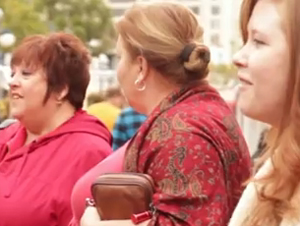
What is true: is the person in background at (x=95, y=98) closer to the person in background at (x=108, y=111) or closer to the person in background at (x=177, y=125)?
the person in background at (x=108, y=111)

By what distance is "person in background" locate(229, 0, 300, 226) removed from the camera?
62.7 inches

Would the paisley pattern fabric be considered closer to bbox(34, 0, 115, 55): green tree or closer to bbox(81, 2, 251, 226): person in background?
bbox(81, 2, 251, 226): person in background

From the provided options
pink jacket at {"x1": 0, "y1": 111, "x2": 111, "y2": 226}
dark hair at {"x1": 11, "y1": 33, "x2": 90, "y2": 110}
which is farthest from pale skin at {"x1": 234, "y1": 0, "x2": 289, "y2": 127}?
dark hair at {"x1": 11, "y1": 33, "x2": 90, "y2": 110}

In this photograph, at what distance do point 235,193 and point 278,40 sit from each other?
87cm

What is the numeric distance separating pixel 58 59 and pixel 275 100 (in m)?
1.76

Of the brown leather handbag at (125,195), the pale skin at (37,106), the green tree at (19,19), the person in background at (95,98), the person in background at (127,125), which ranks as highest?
the brown leather handbag at (125,195)

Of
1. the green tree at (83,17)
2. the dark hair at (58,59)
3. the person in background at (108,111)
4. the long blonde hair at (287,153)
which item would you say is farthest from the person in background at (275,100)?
the green tree at (83,17)

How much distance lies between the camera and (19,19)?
91.0 feet

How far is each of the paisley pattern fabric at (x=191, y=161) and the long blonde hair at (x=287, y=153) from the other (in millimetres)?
687

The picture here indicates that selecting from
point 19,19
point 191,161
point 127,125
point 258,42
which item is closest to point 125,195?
point 191,161

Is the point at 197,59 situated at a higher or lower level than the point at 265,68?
lower

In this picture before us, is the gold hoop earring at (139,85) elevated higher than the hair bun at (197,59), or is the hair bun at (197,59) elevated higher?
the hair bun at (197,59)

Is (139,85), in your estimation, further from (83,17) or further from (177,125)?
(83,17)

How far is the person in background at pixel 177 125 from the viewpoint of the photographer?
7.62ft
